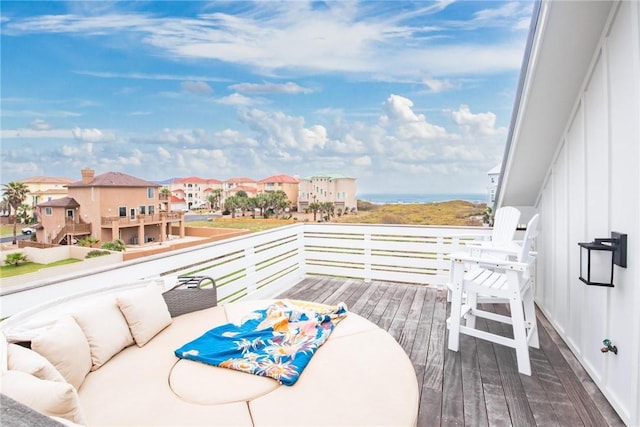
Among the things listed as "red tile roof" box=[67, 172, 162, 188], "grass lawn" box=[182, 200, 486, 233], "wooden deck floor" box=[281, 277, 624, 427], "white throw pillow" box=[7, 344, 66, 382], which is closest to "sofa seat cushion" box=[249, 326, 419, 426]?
"wooden deck floor" box=[281, 277, 624, 427]

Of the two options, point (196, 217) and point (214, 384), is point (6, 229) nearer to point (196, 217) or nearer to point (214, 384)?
point (196, 217)

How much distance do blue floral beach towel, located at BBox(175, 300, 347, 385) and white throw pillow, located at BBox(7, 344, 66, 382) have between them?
54 centimetres

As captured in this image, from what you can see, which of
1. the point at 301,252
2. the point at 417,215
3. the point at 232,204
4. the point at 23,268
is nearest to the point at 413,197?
the point at 417,215

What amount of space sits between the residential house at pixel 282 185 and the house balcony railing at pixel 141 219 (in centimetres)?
103

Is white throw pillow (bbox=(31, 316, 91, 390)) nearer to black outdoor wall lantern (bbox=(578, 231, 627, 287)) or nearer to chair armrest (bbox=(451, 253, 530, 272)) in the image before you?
chair armrest (bbox=(451, 253, 530, 272))

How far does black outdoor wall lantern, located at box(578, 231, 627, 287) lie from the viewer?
1763mm

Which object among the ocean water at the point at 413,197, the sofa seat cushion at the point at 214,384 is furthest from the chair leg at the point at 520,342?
the ocean water at the point at 413,197

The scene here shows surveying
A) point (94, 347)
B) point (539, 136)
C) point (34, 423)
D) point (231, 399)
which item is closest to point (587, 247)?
point (539, 136)

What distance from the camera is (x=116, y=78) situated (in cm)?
237

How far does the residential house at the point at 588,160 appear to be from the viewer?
170 cm

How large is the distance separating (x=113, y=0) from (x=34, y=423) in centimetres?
256

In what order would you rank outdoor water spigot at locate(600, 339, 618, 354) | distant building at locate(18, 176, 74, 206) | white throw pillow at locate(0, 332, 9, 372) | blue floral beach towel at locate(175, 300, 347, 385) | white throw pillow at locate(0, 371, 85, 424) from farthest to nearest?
distant building at locate(18, 176, 74, 206)
outdoor water spigot at locate(600, 339, 618, 354)
blue floral beach towel at locate(175, 300, 347, 385)
white throw pillow at locate(0, 332, 9, 372)
white throw pillow at locate(0, 371, 85, 424)

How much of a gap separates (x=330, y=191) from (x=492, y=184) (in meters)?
1.80

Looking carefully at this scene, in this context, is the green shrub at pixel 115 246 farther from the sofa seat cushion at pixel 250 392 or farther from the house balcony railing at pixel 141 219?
the sofa seat cushion at pixel 250 392
